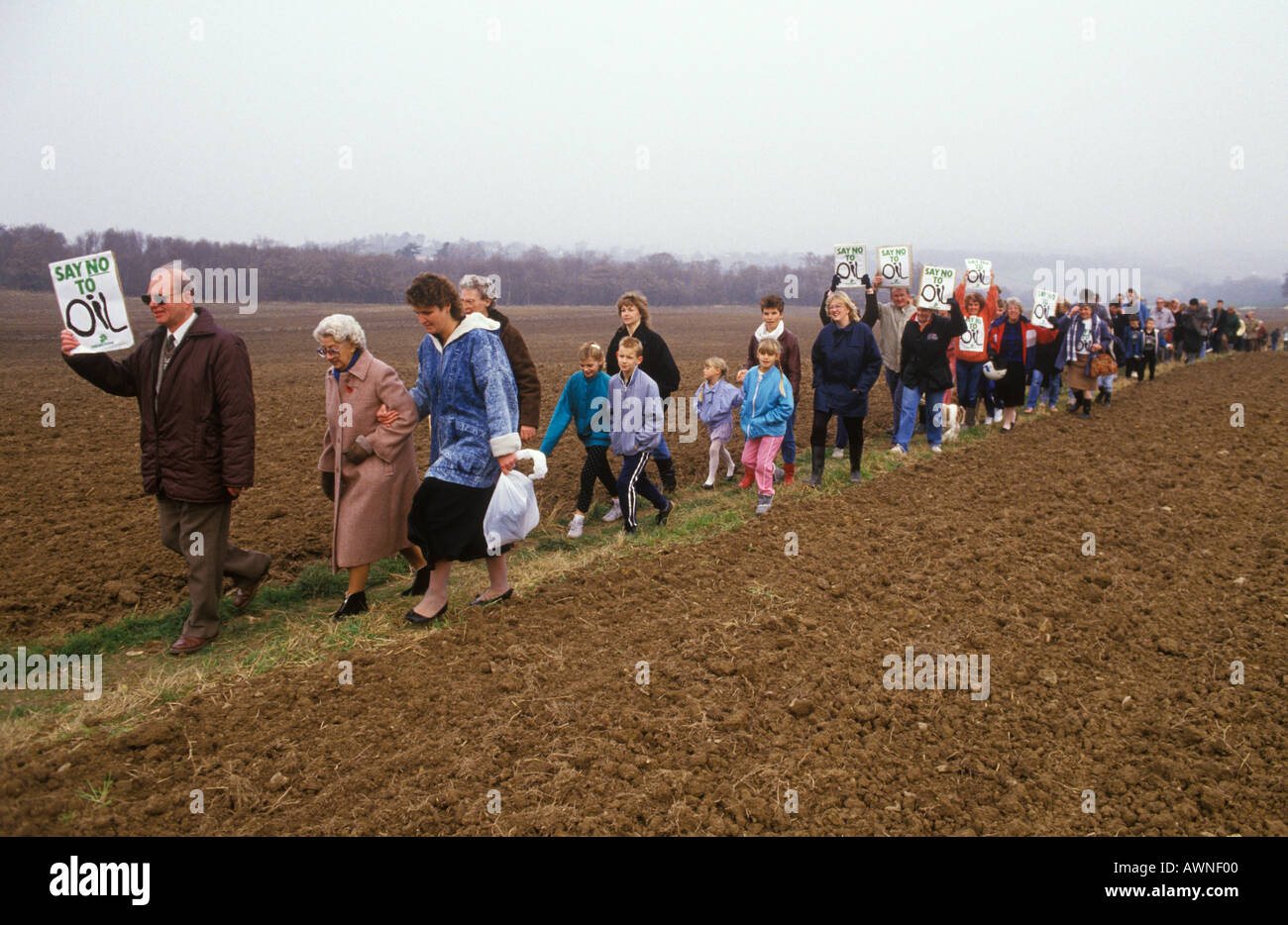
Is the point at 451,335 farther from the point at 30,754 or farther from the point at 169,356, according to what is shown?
the point at 30,754

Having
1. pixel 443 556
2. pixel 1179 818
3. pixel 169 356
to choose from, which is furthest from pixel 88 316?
pixel 1179 818

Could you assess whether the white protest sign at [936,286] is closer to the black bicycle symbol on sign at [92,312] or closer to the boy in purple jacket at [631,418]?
the boy in purple jacket at [631,418]

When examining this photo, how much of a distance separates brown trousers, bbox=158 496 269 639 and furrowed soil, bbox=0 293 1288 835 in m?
0.80

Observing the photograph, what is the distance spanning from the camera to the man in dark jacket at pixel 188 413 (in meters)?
Answer: 5.09

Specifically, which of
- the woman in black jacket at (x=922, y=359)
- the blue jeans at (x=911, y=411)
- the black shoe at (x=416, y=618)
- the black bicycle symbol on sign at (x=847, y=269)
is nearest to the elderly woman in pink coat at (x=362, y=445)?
the black shoe at (x=416, y=618)

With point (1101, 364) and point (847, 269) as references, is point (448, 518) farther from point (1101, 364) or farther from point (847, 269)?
point (1101, 364)

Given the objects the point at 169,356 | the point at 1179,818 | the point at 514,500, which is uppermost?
the point at 169,356

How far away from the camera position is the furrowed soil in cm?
373

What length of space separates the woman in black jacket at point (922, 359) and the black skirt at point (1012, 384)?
250 cm

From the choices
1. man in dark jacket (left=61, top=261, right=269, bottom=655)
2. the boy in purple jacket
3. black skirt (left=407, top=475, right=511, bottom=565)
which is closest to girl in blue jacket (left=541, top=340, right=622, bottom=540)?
the boy in purple jacket

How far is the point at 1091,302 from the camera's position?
14.0 meters

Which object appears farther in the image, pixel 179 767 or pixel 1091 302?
pixel 1091 302

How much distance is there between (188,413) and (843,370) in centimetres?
629

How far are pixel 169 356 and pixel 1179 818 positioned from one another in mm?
5779
